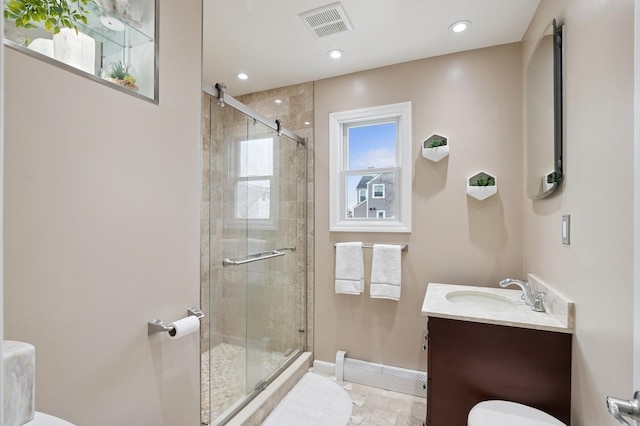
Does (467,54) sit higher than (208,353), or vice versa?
(467,54)

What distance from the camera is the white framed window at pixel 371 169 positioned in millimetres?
2383

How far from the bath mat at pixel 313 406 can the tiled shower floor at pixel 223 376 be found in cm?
25

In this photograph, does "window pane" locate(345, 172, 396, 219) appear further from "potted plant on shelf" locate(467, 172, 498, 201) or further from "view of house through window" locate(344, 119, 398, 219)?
"potted plant on shelf" locate(467, 172, 498, 201)

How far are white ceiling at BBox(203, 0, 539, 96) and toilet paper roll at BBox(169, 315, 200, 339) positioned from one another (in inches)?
67.1

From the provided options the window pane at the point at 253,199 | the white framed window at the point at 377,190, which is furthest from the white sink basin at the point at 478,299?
the window pane at the point at 253,199

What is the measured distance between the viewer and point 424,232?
7.59ft

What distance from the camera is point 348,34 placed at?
202cm

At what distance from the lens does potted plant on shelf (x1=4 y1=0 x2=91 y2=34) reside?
788 millimetres

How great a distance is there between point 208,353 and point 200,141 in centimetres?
124

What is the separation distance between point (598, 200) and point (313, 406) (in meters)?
2.01

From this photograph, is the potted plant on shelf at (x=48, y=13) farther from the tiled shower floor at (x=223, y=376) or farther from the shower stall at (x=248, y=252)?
the tiled shower floor at (x=223, y=376)

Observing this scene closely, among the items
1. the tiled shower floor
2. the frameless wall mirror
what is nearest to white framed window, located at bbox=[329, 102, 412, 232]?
the frameless wall mirror

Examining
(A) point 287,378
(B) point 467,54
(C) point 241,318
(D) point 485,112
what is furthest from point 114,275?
(B) point 467,54

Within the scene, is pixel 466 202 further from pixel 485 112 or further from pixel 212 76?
pixel 212 76
